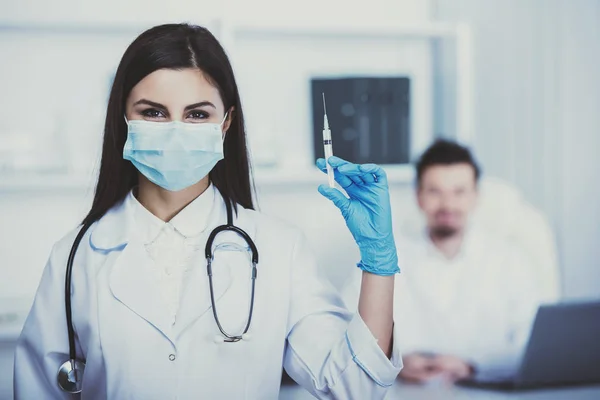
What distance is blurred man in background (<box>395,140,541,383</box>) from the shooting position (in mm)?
2234

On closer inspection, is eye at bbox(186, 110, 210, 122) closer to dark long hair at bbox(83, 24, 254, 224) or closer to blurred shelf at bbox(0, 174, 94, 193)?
dark long hair at bbox(83, 24, 254, 224)

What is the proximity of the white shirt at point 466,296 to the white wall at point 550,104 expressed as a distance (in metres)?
0.49

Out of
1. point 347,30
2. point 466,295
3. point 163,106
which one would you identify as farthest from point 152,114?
point 466,295

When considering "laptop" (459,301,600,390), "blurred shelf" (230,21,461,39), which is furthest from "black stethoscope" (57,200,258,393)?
"blurred shelf" (230,21,461,39)

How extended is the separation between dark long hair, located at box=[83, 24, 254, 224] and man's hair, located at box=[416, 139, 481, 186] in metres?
1.23

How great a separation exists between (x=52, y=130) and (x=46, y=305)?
1.37 meters

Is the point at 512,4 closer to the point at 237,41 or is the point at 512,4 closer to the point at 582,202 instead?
the point at 582,202

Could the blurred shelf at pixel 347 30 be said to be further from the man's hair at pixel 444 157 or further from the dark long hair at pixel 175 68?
the dark long hair at pixel 175 68

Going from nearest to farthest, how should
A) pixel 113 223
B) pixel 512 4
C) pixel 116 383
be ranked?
pixel 116 383 < pixel 113 223 < pixel 512 4

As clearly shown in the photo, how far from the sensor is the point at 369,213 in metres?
1.12

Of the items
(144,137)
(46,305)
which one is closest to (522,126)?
(144,137)

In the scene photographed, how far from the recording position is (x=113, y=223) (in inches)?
47.6

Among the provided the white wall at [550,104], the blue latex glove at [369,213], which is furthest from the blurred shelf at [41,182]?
the white wall at [550,104]

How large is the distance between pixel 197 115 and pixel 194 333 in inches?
15.7
